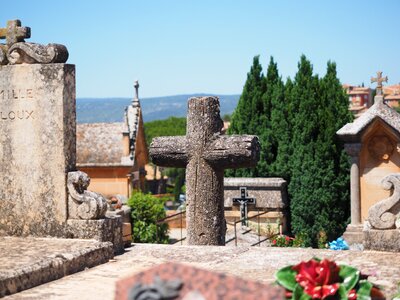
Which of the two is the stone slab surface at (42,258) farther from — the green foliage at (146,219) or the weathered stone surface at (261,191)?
the green foliage at (146,219)

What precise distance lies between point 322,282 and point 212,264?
286 cm

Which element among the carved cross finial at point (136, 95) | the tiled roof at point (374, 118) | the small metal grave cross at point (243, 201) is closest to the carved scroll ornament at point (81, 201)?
the small metal grave cross at point (243, 201)

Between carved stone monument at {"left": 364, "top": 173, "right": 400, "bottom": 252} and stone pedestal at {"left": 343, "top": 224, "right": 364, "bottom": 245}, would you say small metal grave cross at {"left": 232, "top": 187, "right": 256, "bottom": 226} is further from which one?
carved stone monument at {"left": 364, "top": 173, "right": 400, "bottom": 252}

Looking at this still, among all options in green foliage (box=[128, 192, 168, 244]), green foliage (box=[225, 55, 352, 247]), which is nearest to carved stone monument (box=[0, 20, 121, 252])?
green foliage (box=[225, 55, 352, 247])

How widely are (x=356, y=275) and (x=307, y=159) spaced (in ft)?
52.8

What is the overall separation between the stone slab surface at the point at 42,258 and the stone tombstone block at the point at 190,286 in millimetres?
3151

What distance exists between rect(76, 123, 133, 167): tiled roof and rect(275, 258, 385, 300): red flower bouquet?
1311 inches

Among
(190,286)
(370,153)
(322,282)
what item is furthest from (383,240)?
(370,153)

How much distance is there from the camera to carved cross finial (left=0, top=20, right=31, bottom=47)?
9648 mm

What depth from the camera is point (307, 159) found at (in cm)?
2177

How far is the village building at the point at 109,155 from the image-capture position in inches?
1532

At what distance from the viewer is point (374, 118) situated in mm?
17953

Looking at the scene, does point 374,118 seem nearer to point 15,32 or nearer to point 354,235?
point 354,235

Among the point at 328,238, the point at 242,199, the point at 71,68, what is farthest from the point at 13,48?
the point at 328,238
